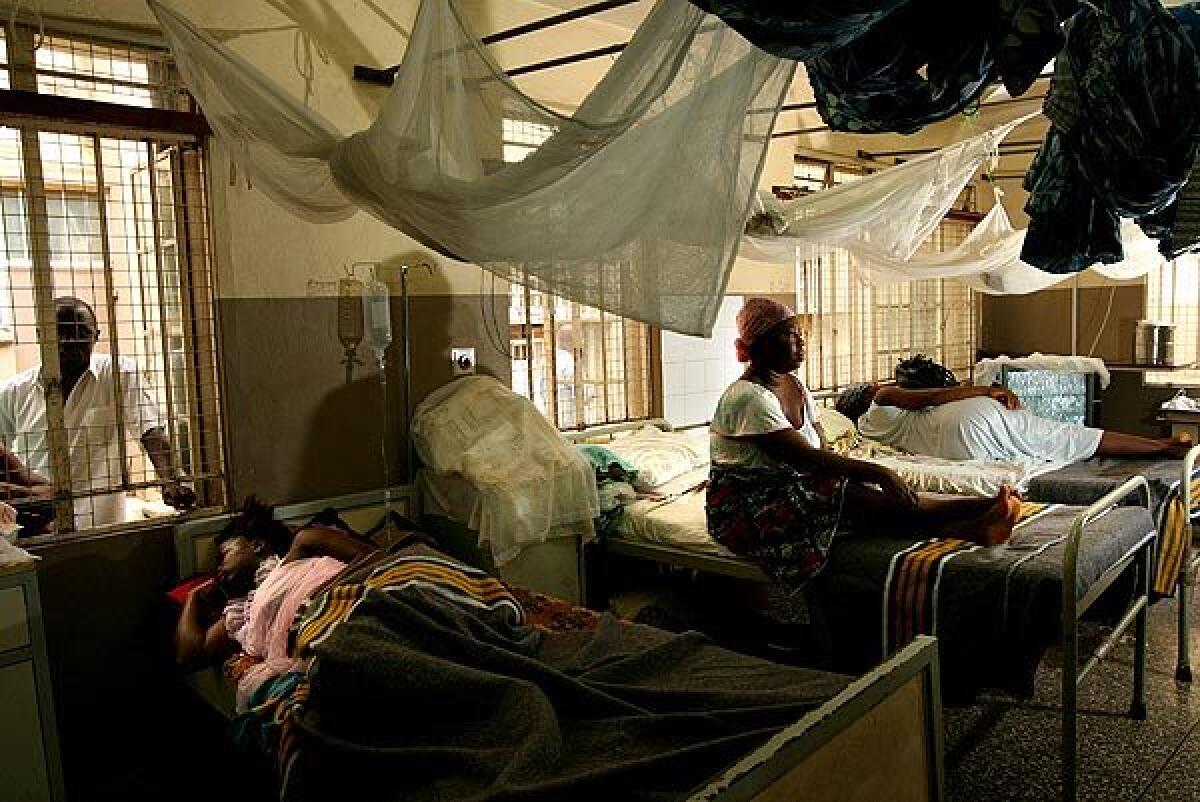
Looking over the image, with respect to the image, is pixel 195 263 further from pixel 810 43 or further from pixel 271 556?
pixel 810 43

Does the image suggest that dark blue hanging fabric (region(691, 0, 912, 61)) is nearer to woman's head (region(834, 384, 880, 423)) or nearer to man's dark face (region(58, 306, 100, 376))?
man's dark face (region(58, 306, 100, 376))

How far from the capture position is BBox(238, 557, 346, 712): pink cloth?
2451mm

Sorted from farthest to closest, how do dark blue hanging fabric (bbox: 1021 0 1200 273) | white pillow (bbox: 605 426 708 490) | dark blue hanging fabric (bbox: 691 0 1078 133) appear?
white pillow (bbox: 605 426 708 490) < dark blue hanging fabric (bbox: 1021 0 1200 273) < dark blue hanging fabric (bbox: 691 0 1078 133)

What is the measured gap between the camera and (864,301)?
6176 mm

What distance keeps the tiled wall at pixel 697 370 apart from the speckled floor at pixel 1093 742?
7.15 ft

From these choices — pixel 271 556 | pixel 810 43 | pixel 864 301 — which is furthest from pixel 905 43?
pixel 864 301

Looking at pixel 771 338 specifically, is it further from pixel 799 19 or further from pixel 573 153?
pixel 799 19

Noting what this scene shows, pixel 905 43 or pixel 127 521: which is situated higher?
pixel 905 43

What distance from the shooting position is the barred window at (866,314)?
5.87 metres

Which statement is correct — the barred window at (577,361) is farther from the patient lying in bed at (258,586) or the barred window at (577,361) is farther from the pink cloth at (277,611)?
the pink cloth at (277,611)

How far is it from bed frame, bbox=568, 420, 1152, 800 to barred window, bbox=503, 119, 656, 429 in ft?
0.67

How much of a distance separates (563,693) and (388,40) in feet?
9.27

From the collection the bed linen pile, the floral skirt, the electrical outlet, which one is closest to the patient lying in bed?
the electrical outlet

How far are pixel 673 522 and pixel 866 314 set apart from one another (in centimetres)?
322
